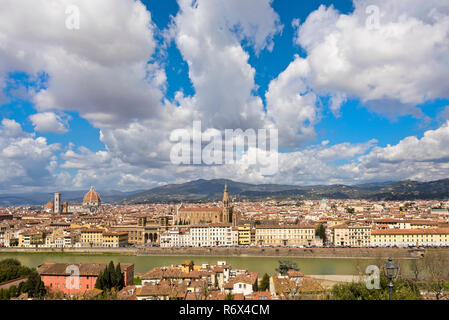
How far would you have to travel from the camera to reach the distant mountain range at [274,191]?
10994cm

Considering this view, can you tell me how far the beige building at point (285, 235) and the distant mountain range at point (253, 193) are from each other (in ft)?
224

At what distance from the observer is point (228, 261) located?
20.9m

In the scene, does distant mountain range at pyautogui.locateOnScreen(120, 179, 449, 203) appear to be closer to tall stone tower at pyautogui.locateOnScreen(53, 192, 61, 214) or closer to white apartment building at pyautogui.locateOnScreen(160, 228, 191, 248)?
tall stone tower at pyautogui.locateOnScreen(53, 192, 61, 214)

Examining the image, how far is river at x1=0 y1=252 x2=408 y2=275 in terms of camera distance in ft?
55.2

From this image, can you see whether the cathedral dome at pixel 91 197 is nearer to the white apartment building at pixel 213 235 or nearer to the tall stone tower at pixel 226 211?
the tall stone tower at pixel 226 211

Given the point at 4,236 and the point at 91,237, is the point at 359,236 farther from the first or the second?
the point at 4,236

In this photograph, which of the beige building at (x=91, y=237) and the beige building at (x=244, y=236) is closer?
the beige building at (x=244, y=236)

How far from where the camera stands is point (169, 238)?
26.6 m

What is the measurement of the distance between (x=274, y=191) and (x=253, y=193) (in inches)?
767

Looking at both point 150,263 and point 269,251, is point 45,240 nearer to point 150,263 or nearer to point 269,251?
point 150,263

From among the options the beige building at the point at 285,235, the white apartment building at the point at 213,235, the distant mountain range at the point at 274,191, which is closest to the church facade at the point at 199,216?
the white apartment building at the point at 213,235

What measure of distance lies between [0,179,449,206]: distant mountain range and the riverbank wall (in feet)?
229
